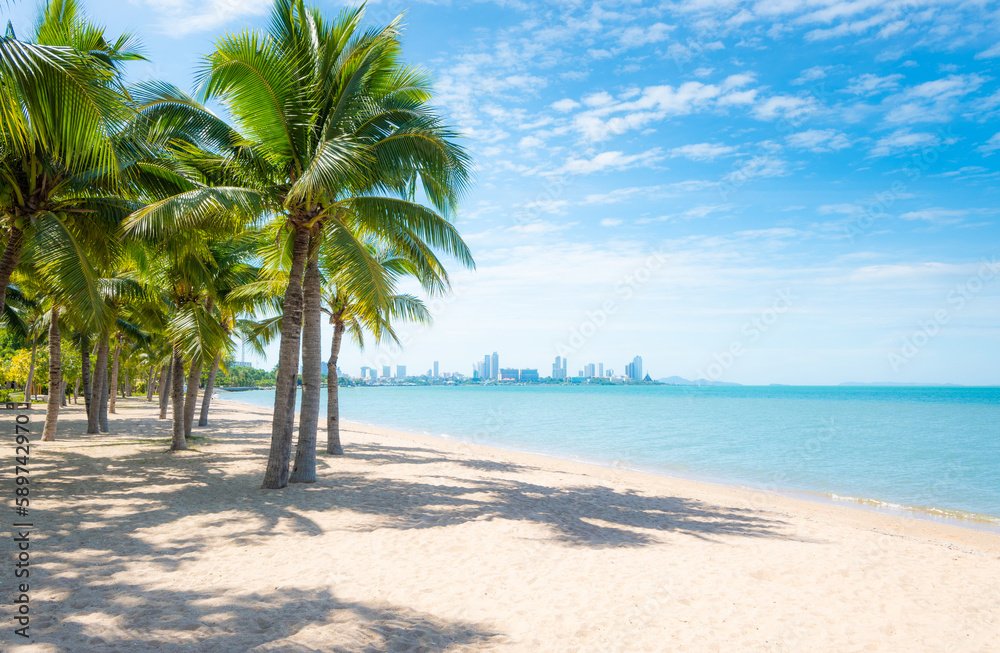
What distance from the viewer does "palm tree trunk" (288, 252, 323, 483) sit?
917 cm

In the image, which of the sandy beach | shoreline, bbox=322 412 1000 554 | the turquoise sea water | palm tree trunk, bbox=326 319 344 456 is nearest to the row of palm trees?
the sandy beach

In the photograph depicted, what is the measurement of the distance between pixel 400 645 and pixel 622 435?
85.3ft

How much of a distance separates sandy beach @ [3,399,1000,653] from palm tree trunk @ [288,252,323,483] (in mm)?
556

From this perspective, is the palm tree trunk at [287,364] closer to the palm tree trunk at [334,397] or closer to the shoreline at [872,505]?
the palm tree trunk at [334,397]

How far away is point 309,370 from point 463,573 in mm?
5170

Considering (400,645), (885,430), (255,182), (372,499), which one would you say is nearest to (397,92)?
(255,182)

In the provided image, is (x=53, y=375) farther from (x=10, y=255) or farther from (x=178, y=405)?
(x=10, y=255)

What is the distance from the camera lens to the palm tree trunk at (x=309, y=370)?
9172 mm

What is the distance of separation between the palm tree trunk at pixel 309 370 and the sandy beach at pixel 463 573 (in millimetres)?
556

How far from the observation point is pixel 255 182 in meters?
9.00

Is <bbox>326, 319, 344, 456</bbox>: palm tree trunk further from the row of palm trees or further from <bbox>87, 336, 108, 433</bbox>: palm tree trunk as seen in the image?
<bbox>87, 336, 108, 433</bbox>: palm tree trunk

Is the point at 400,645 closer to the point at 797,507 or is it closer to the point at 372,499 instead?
the point at 372,499

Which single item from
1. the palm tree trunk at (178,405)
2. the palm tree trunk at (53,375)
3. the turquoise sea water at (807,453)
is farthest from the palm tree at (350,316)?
the turquoise sea water at (807,453)

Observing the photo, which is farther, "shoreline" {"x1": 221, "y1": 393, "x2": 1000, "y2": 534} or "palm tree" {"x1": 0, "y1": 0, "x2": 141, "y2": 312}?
"shoreline" {"x1": 221, "y1": 393, "x2": 1000, "y2": 534}
